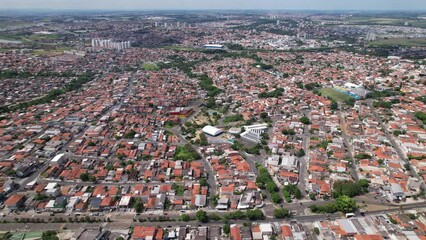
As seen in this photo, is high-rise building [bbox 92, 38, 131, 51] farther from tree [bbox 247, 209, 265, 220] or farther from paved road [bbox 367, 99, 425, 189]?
tree [bbox 247, 209, 265, 220]

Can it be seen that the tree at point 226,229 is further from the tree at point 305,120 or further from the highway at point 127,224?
the tree at point 305,120

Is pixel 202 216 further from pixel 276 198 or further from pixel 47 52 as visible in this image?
pixel 47 52

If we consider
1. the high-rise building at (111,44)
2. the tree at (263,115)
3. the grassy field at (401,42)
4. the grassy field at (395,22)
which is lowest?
the tree at (263,115)

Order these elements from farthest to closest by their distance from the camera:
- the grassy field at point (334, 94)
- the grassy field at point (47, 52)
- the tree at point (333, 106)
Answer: the grassy field at point (47, 52) → the grassy field at point (334, 94) → the tree at point (333, 106)

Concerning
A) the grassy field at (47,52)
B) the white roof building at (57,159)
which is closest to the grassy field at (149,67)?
the grassy field at (47,52)

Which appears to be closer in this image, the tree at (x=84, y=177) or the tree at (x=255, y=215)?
the tree at (x=255, y=215)

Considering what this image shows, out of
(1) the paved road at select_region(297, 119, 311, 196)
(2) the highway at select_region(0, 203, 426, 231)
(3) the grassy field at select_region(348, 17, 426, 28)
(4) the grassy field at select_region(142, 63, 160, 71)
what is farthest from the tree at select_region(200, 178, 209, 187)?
(3) the grassy field at select_region(348, 17, 426, 28)
